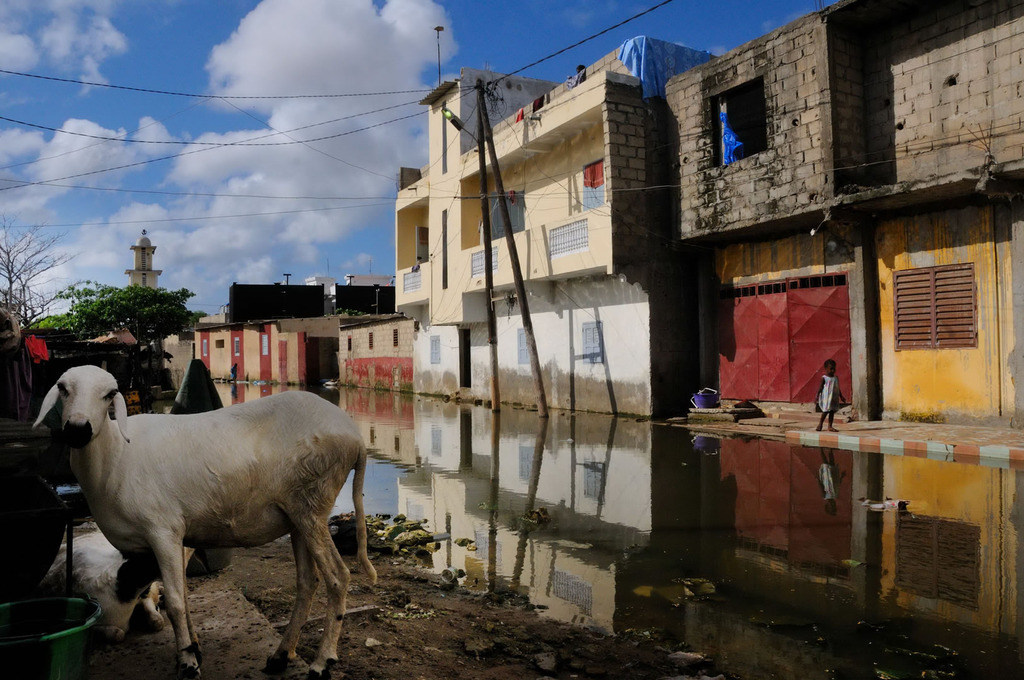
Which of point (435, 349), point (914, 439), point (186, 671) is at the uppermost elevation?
point (435, 349)

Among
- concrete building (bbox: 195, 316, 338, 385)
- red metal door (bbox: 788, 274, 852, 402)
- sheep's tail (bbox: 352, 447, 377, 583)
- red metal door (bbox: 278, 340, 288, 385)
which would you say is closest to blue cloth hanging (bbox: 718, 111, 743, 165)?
red metal door (bbox: 788, 274, 852, 402)

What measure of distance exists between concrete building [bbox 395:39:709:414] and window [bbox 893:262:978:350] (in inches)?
211

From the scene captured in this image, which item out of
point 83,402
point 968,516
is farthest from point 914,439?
point 83,402

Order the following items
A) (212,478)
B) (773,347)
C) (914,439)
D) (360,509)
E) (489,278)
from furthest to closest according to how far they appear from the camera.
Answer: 1. (489,278)
2. (773,347)
3. (914,439)
4. (360,509)
5. (212,478)

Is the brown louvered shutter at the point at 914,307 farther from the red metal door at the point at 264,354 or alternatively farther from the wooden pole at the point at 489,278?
the red metal door at the point at 264,354

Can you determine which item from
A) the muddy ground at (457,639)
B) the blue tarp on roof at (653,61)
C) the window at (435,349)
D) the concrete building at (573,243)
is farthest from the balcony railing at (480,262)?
the muddy ground at (457,639)

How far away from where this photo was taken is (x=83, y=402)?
3057 millimetres

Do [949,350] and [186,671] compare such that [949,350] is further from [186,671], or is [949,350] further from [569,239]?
[186,671]

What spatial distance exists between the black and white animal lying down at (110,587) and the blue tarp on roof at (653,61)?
54.4ft

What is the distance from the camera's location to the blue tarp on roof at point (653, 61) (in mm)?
18141

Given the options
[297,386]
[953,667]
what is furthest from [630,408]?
[297,386]

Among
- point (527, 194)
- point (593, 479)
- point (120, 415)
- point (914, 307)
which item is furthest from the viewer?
point (527, 194)

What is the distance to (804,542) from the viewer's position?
6422 millimetres

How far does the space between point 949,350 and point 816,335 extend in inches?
105
